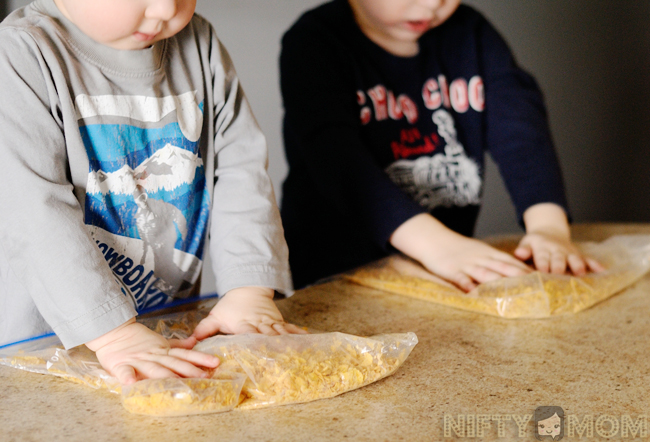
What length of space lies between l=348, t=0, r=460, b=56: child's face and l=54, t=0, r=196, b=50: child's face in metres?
0.47

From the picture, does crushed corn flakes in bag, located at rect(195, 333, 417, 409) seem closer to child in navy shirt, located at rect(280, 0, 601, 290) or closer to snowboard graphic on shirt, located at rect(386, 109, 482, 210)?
child in navy shirt, located at rect(280, 0, 601, 290)

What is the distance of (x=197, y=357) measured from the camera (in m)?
0.50

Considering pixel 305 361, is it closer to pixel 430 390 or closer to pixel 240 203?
pixel 430 390

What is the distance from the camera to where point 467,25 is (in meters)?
1.12

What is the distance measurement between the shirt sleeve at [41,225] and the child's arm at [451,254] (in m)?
0.46

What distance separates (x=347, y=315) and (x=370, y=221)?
0.24m

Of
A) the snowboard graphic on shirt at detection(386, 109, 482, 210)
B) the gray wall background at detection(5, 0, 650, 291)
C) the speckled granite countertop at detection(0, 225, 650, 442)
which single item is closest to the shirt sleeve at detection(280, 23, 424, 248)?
the snowboard graphic on shirt at detection(386, 109, 482, 210)

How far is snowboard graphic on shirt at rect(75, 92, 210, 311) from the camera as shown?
607mm

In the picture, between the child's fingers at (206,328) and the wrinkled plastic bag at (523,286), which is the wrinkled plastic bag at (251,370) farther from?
the wrinkled plastic bag at (523,286)

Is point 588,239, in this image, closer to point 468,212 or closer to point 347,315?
point 468,212

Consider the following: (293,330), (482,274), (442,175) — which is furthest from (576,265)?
(293,330)

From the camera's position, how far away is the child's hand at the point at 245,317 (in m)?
0.58

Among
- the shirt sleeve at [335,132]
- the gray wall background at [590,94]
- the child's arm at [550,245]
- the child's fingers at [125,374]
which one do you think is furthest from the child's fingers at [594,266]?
the gray wall background at [590,94]

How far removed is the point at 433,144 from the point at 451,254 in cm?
30
